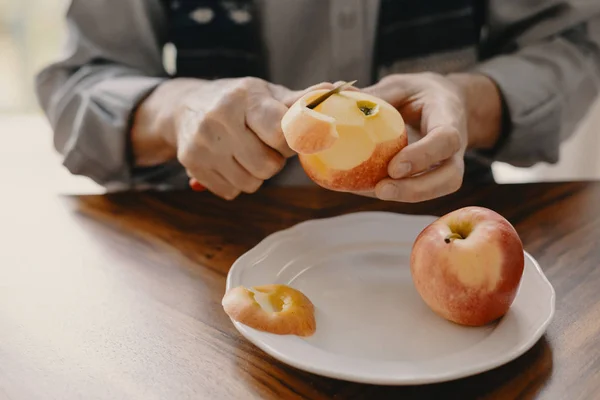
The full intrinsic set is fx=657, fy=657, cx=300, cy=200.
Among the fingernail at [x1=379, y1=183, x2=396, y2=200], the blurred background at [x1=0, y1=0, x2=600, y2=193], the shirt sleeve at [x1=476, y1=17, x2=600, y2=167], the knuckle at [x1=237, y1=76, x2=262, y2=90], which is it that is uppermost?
the knuckle at [x1=237, y1=76, x2=262, y2=90]

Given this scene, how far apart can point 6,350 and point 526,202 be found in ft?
2.01

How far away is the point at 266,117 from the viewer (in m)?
0.69

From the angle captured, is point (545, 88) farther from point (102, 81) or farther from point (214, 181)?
point (102, 81)

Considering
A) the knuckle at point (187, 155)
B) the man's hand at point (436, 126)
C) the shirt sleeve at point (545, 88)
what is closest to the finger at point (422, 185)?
the man's hand at point (436, 126)

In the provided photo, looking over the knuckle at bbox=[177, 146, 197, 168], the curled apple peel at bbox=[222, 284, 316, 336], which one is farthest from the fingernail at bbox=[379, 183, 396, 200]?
the knuckle at bbox=[177, 146, 197, 168]

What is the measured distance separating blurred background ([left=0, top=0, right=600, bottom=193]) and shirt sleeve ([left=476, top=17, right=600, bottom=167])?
886mm

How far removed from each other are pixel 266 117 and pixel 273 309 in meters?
0.21

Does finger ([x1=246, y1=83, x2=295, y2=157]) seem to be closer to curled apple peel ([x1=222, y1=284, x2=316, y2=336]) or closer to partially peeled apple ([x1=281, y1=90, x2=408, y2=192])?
partially peeled apple ([x1=281, y1=90, x2=408, y2=192])

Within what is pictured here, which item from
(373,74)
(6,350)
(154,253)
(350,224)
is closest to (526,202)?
(350,224)

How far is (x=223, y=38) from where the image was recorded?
1.03 m

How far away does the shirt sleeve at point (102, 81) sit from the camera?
90cm

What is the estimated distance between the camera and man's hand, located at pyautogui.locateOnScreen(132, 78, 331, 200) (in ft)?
2.29

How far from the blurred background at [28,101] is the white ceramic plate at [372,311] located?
1.32 metres

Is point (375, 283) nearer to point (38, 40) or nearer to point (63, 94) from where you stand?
point (63, 94)
